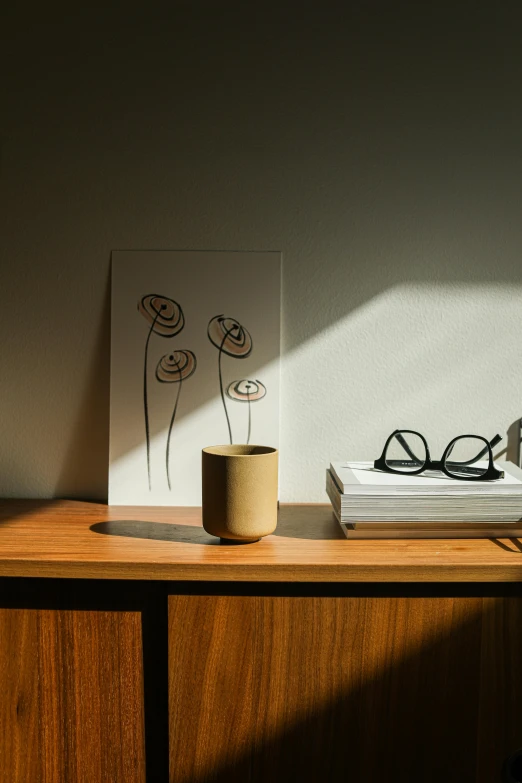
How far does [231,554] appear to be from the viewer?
107 cm

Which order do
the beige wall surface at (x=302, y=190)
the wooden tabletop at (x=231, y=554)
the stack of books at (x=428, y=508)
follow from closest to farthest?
the wooden tabletop at (x=231, y=554) < the stack of books at (x=428, y=508) < the beige wall surface at (x=302, y=190)

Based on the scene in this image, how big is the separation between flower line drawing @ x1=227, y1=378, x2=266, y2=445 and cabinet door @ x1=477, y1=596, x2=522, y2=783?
1.94 feet

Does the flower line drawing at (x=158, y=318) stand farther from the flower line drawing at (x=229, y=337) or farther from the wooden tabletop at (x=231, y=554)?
the wooden tabletop at (x=231, y=554)

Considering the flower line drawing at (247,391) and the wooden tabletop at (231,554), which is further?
the flower line drawing at (247,391)

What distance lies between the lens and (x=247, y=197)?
4.60 feet

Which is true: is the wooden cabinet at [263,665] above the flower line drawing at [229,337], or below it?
below

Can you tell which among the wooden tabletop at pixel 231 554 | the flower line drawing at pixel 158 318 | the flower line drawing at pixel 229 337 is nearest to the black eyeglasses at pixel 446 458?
the wooden tabletop at pixel 231 554

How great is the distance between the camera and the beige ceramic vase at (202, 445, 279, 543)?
1101 mm

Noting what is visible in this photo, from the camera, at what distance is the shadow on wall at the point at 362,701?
1.04 m

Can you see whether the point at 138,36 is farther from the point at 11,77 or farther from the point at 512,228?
the point at 512,228

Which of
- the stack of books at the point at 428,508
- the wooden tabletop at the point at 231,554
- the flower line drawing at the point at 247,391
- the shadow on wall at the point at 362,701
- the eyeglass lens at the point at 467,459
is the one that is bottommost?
the shadow on wall at the point at 362,701

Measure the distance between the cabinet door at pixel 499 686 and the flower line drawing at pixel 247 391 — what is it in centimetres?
59

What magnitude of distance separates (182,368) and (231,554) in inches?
18.7

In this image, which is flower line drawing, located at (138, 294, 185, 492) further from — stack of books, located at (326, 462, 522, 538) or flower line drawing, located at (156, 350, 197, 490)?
stack of books, located at (326, 462, 522, 538)
